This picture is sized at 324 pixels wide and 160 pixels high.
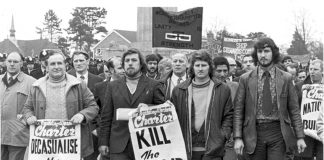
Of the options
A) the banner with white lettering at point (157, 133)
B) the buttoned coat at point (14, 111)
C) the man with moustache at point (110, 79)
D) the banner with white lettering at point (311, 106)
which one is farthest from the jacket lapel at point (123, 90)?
the banner with white lettering at point (311, 106)

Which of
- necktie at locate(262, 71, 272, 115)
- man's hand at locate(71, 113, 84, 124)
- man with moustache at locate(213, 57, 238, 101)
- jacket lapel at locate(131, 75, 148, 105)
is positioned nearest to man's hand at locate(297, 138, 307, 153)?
necktie at locate(262, 71, 272, 115)

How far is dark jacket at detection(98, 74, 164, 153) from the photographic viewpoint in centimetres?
634

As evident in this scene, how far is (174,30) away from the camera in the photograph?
11.4 m

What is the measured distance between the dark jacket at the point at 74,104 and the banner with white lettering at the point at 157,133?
80 cm

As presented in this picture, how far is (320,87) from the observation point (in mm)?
7961

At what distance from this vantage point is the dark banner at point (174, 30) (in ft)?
37.0

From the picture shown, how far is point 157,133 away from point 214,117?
2.44 feet

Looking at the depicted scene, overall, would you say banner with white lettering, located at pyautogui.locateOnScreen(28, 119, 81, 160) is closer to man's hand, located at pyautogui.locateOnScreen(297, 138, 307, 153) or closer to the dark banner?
man's hand, located at pyautogui.locateOnScreen(297, 138, 307, 153)

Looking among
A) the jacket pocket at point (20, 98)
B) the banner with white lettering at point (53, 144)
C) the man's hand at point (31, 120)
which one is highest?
the jacket pocket at point (20, 98)

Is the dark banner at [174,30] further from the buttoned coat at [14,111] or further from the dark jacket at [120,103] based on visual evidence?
the dark jacket at [120,103]

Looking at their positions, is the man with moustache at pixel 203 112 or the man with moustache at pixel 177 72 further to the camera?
the man with moustache at pixel 177 72

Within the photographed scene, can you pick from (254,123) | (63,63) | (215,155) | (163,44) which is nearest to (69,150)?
(63,63)

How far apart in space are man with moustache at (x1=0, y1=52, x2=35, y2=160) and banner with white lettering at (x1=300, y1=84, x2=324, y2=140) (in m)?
4.30

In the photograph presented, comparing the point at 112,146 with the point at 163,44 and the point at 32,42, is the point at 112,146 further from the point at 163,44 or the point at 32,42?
the point at 32,42
